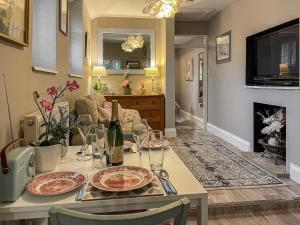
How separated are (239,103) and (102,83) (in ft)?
9.52

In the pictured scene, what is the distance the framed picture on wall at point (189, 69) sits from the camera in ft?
26.3

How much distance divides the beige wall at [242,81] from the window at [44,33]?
259cm

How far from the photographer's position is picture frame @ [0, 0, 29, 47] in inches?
56.6

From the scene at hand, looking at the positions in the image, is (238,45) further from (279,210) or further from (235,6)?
(279,210)

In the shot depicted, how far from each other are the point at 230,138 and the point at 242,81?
3.51 feet

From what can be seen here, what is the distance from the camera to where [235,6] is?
14.8ft

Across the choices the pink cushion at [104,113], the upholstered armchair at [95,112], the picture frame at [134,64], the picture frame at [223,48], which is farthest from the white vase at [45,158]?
the picture frame at [134,64]

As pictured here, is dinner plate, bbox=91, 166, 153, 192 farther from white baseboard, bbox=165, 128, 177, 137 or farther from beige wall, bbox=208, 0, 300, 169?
white baseboard, bbox=165, 128, 177, 137

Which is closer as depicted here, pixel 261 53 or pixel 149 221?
pixel 149 221

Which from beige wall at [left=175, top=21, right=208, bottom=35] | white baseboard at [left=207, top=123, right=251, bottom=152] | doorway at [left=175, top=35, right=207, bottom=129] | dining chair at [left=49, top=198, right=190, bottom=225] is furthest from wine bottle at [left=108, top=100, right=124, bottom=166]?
doorway at [left=175, top=35, right=207, bottom=129]

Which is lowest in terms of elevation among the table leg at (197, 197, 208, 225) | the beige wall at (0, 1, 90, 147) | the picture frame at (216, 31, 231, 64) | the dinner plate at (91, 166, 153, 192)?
the table leg at (197, 197, 208, 225)

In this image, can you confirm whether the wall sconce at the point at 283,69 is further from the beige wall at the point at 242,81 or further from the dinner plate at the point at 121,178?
the dinner plate at the point at 121,178

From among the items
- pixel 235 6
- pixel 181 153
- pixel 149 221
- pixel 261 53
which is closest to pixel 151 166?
pixel 149 221

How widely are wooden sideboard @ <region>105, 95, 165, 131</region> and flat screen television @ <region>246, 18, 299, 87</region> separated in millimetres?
1857
